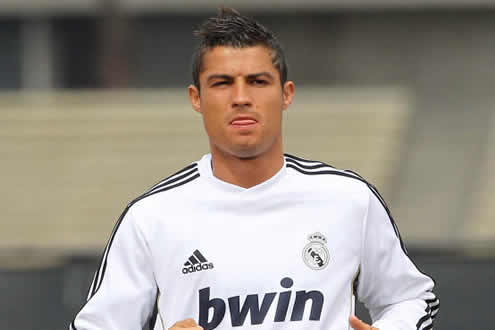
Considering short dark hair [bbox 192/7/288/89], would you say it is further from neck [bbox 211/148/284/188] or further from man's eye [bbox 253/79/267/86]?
neck [bbox 211/148/284/188]

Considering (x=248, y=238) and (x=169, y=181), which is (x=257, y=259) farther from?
(x=169, y=181)

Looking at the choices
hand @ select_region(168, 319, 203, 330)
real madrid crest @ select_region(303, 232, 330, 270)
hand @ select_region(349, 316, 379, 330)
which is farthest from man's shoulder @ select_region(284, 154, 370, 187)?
hand @ select_region(168, 319, 203, 330)

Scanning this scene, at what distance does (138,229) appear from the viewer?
351 centimetres

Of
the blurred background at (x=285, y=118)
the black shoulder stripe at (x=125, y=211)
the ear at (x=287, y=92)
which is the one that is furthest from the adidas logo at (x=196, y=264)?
the blurred background at (x=285, y=118)

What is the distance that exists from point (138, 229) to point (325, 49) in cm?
1597

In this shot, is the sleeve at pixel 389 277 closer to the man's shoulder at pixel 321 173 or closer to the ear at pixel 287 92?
the man's shoulder at pixel 321 173

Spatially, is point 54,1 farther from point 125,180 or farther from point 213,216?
point 213,216

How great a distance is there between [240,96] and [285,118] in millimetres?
12175

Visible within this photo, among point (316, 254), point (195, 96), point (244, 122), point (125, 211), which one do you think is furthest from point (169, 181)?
point (316, 254)

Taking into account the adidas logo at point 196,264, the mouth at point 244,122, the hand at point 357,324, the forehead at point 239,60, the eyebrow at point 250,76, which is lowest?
the hand at point 357,324

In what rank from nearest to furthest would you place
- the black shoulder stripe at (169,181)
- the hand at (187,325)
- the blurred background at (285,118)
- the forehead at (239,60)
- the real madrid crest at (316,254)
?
the hand at (187,325)
the forehead at (239,60)
the real madrid crest at (316,254)
the black shoulder stripe at (169,181)
the blurred background at (285,118)

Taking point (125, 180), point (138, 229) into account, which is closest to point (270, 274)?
point (138, 229)

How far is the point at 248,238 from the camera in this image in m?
3.53

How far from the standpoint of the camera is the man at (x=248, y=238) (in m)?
3.43
